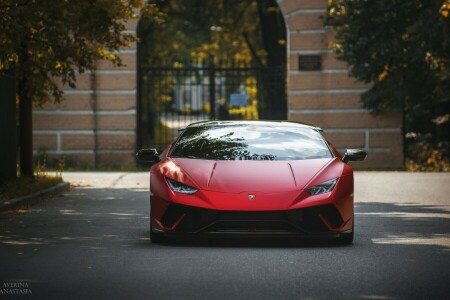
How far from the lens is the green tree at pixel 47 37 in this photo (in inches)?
656

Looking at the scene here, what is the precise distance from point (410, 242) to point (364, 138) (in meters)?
17.3

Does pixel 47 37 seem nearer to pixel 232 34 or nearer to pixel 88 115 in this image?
pixel 88 115

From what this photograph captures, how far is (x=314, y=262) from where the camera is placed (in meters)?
9.94

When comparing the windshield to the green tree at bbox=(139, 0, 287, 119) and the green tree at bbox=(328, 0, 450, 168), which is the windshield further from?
the green tree at bbox=(139, 0, 287, 119)

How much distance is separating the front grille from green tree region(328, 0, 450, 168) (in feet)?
46.8

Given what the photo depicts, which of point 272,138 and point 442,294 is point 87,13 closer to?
point 272,138

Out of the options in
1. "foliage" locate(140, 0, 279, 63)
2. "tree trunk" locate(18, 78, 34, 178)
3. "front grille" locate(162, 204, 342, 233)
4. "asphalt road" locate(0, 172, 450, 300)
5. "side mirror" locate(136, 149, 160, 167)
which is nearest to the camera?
"asphalt road" locate(0, 172, 450, 300)

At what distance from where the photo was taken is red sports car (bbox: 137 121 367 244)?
1082 centimetres

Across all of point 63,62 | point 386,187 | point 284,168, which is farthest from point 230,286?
point 386,187

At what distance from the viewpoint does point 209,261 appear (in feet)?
32.7

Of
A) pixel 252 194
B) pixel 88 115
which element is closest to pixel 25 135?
pixel 88 115

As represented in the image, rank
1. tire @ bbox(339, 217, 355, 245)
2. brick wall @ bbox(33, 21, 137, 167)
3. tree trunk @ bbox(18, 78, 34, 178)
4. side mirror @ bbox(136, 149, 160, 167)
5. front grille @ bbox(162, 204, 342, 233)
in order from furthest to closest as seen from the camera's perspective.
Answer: brick wall @ bbox(33, 21, 137, 167), tree trunk @ bbox(18, 78, 34, 178), side mirror @ bbox(136, 149, 160, 167), tire @ bbox(339, 217, 355, 245), front grille @ bbox(162, 204, 342, 233)

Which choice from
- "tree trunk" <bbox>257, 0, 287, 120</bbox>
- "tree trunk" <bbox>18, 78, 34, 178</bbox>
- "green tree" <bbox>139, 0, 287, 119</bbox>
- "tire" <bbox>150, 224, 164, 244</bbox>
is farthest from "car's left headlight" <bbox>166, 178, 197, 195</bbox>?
"green tree" <bbox>139, 0, 287, 119</bbox>

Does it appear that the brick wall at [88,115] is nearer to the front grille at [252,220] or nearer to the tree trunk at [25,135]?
the tree trunk at [25,135]
